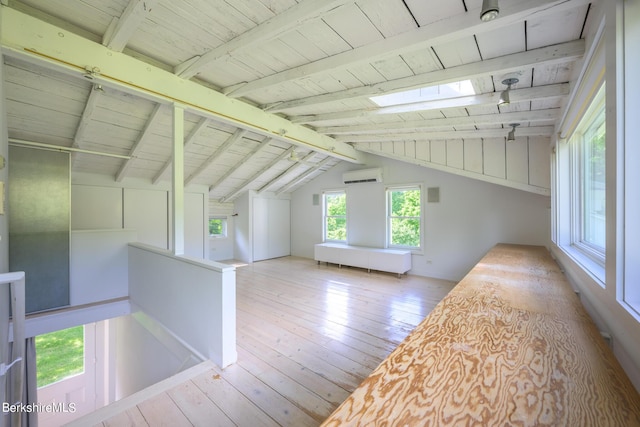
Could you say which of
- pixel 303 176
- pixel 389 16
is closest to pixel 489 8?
pixel 389 16

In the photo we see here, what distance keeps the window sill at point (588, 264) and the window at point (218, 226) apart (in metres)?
7.06

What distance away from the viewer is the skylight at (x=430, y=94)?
2580 millimetres

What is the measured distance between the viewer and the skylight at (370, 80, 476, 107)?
2.58 m

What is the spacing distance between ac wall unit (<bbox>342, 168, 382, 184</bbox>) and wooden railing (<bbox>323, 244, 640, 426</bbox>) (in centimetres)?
439

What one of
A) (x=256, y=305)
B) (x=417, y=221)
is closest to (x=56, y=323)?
(x=256, y=305)

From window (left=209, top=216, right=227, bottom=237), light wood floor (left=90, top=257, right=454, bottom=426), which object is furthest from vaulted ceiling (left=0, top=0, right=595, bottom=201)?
window (left=209, top=216, right=227, bottom=237)

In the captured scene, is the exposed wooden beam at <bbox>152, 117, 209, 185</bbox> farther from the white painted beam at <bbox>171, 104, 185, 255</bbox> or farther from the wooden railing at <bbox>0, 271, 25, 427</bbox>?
the wooden railing at <bbox>0, 271, 25, 427</bbox>

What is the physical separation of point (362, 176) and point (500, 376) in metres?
5.27

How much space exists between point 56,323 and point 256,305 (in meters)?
2.59

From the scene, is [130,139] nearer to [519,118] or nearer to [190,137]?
[190,137]

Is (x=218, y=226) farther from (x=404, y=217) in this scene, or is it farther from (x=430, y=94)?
(x=430, y=94)

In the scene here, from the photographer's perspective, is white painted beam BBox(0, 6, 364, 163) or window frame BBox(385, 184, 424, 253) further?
window frame BBox(385, 184, 424, 253)

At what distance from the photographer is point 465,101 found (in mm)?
2531

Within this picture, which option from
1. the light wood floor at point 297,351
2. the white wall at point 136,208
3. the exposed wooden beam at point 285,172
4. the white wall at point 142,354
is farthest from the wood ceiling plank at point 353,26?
the white wall at point 136,208
